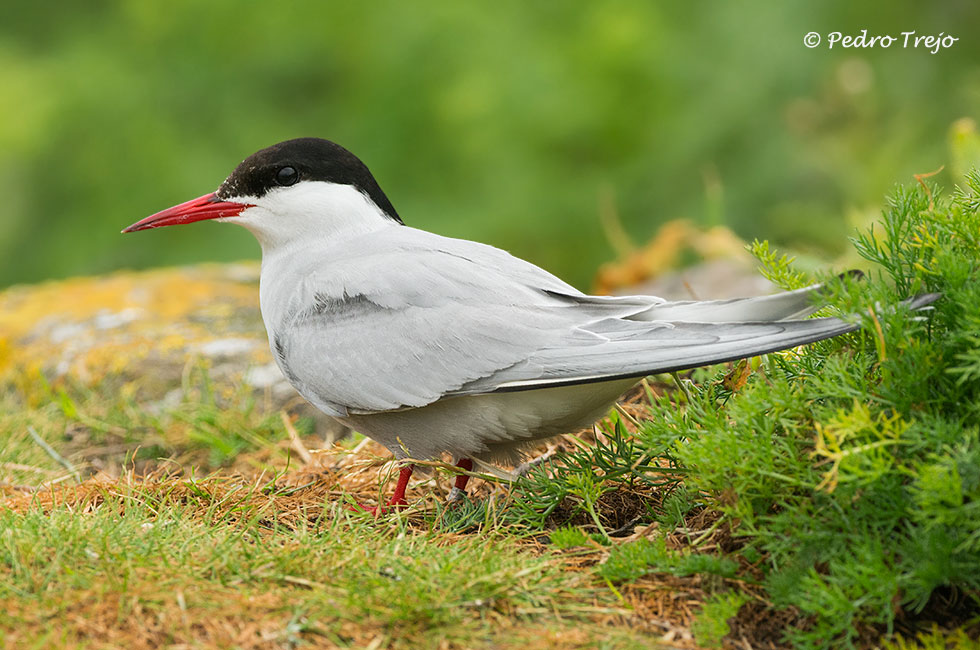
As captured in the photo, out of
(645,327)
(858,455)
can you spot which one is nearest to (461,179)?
(645,327)

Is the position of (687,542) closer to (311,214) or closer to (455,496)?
(455,496)

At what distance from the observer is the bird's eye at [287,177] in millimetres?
3221

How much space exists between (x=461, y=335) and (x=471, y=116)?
4.52 meters

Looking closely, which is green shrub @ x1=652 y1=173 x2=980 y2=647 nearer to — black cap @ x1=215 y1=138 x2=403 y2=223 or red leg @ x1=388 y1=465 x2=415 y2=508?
red leg @ x1=388 y1=465 x2=415 y2=508

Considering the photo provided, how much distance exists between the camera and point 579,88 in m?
7.01

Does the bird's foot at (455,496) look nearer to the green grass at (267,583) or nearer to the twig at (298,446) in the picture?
the green grass at (267,583)

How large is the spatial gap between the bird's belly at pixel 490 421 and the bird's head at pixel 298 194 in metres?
0.75

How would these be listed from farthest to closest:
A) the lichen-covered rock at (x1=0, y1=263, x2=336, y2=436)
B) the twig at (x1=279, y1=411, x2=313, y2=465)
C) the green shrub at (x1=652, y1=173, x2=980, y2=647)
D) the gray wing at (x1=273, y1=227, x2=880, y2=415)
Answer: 1. the lichen-covered rock at (x1=0, y1=263, x2=336, y2=436)
2. the twig at (x1=279, y1=411, x2=313, y2=465)
3. the gray wing at (x1=273, y1=227, x2=880, y2=415)
4. the green shrub at (x1=652, y1=173, x2=980, y2=647)

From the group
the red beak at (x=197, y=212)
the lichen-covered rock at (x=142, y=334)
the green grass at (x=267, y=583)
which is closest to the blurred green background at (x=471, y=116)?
the lichen-covered rock at (x=142, y=334)

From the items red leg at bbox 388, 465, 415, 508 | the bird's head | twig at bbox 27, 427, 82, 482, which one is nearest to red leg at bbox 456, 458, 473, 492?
red leg at bbox 388, 465, 415, 508

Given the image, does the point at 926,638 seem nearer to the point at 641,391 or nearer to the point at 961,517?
the point at 961,517

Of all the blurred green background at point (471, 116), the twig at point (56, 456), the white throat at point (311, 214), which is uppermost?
the blurred green background at point (471, 116)

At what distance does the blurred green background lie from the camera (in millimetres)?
6957

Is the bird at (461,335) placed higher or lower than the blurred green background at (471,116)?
lower
